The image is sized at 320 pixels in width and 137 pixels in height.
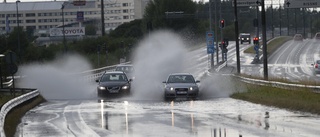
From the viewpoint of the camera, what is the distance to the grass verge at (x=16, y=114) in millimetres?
22147

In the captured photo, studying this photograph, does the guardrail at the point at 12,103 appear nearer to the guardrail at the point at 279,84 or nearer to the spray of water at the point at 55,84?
the spray of water at the point at 55,84

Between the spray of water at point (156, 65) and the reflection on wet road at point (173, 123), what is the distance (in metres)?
13.1

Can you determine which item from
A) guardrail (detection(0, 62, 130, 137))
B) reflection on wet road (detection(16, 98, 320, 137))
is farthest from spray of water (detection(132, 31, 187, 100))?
reflection on wet road (detection(16, 98, 320, 137))

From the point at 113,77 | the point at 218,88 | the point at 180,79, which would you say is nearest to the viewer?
the point at 180,79

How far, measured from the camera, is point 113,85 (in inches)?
1646

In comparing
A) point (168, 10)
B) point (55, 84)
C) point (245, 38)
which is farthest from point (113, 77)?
point (168, 10)

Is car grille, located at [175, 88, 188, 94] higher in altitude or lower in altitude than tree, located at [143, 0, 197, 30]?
lower

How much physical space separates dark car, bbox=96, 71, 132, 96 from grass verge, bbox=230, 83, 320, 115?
595cm

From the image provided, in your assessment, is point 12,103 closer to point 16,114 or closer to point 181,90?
point 16,114

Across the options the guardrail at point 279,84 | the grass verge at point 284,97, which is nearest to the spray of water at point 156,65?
the guardrail at point 279,84

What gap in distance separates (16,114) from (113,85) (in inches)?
526

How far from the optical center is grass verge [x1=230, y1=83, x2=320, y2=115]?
27645 millimetres

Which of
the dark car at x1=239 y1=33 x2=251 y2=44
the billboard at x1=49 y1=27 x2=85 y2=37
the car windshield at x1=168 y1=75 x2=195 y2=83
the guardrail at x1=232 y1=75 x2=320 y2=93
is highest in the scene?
the billboard at x1=49 y1=27 x2=85 y2=37

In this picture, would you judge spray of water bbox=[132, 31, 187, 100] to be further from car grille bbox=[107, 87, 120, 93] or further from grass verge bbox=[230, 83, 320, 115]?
grass verge bbox=[230, 83, 320, 115]
